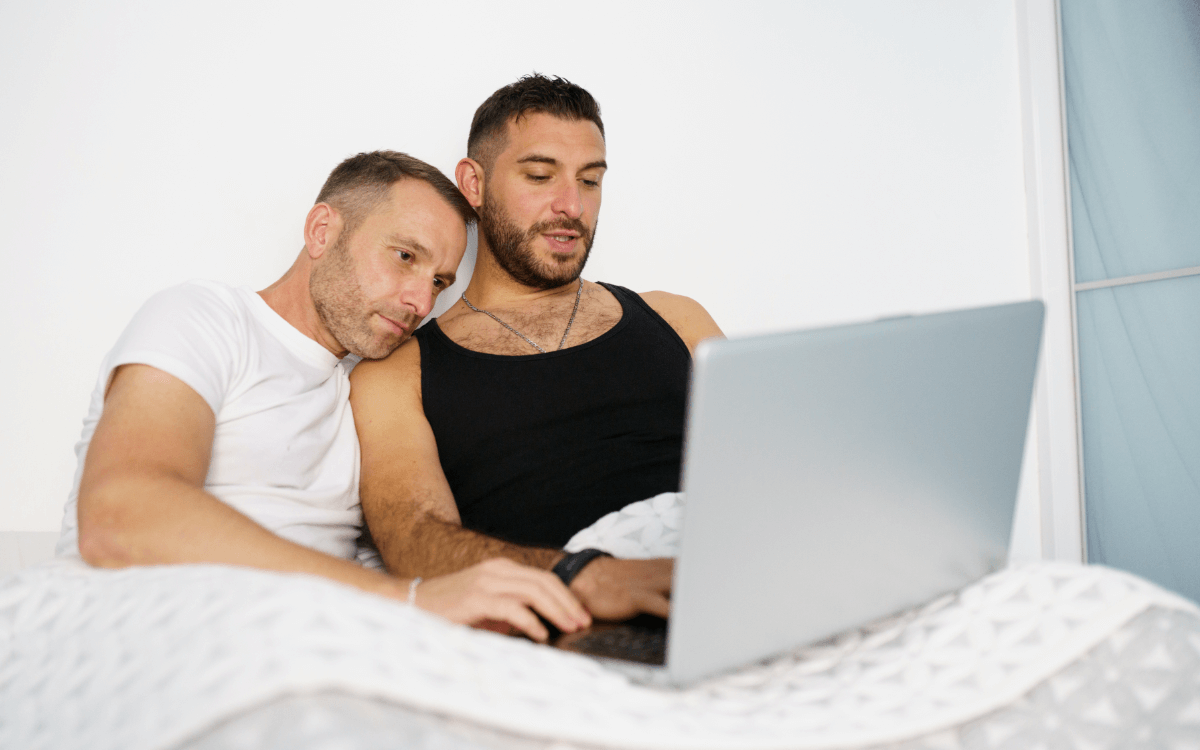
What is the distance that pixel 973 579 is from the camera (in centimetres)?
86

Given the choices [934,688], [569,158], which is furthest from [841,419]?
[569,158]

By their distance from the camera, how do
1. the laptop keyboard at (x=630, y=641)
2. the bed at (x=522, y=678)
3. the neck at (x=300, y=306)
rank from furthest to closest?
the neck at (x=300, y=306), the laptop keyboard at (x=630, y=641), the bed at (x=522, y=678)

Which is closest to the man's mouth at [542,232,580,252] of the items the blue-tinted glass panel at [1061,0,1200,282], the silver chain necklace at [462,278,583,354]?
the silver chain necklace at [462,278,583,354]

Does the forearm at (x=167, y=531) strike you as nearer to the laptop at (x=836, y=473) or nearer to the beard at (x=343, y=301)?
the laptop at (x=836, y=473)

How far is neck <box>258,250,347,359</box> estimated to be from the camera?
4.83 ft

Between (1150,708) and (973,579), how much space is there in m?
0.21

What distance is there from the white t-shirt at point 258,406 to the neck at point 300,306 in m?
0.04

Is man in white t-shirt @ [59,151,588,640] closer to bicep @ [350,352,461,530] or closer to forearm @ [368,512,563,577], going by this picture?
bicep @ [350,352,461,530]

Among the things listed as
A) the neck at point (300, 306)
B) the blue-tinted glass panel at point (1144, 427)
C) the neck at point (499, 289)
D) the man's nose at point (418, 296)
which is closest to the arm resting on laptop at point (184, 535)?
the neck at point (300, 306)

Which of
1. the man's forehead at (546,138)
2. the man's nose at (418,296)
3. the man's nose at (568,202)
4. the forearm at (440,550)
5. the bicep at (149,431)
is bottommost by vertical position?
the forearm at (440,550)

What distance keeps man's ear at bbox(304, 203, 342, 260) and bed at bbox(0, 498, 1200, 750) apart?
81cm

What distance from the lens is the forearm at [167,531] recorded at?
926mm

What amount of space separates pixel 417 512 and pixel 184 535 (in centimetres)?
46

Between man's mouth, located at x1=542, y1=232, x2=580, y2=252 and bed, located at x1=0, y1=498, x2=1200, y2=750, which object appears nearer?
bed, located at x1=0, y1=498, x2=1200, y2=750
